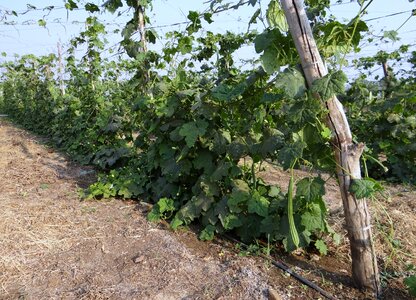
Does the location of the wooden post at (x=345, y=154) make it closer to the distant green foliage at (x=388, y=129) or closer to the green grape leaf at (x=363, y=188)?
the green grape leaf at (x=363, y=188)

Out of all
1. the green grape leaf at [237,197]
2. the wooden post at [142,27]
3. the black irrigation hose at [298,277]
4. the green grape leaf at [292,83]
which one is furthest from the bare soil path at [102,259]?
the wooden post at [142,27]

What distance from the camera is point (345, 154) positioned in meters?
1.95

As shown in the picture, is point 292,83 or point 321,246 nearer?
point 292,83

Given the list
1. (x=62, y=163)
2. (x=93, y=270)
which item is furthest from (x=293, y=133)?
(x=62, y=163)

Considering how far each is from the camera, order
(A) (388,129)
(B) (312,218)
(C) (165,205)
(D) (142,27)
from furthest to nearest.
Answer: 1. (A) (388,129)
2. (D) (142,27)
3. (C) (165,205)
4. (B) (312,218)

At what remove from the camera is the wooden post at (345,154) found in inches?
72.9

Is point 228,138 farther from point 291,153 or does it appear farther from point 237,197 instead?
point 291,153

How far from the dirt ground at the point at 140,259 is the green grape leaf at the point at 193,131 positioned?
0.76 meters

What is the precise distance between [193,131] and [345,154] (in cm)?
116

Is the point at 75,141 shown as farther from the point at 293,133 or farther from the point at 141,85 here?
the point at 293,133

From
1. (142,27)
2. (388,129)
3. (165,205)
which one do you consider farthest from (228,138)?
(388,129)

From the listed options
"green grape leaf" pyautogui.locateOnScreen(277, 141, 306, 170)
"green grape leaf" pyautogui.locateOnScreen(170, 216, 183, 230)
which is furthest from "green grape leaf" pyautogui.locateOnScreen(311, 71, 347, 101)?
"green grape leaf" pyautogui.locateOnScreen(170, 216, 183, 230)

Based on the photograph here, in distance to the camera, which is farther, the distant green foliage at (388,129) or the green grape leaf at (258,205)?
the distant green foliage at (388,129)

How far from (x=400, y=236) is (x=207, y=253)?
1553 mm
